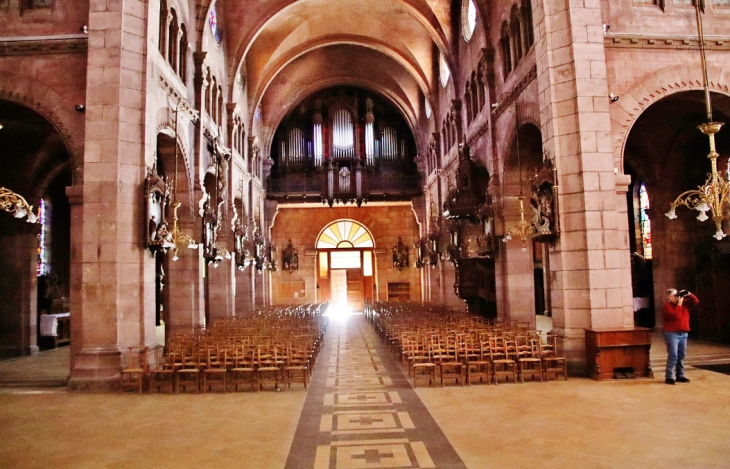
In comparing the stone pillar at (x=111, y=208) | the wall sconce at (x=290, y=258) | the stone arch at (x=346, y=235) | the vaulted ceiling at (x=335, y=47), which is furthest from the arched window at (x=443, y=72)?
the stone pillar at (x=111, y=208)

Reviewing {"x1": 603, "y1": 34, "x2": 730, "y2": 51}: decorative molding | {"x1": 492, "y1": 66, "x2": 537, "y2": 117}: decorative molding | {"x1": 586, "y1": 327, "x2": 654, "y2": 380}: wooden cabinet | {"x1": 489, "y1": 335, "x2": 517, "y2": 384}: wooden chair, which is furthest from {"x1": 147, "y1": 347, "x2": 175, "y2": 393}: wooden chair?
{"x1": 603, "y1": 34, "x2": 730, "y2": 51}: decorative molding

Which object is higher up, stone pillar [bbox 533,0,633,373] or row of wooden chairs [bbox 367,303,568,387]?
stone pillar [bbox 533,0,633,373]

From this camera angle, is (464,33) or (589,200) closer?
(589,200)

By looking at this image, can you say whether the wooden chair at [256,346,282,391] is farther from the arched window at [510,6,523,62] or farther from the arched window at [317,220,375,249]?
the arched window at [317,220,375,249]

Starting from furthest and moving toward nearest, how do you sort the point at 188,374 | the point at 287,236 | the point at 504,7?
the point at 287,236, the point at 504,7, the point at 188,374

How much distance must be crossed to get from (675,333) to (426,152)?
73.3 ft

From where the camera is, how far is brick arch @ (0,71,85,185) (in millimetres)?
11578

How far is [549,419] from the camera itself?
7.52m

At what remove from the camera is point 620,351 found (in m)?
10.4

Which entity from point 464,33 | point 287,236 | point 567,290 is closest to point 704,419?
point 567,290

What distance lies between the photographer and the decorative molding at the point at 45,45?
38.8 feet

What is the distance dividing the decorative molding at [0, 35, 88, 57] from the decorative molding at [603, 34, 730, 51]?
11618mm

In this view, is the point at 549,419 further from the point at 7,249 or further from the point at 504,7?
the point at 7,249

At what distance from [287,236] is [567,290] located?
2537cm
